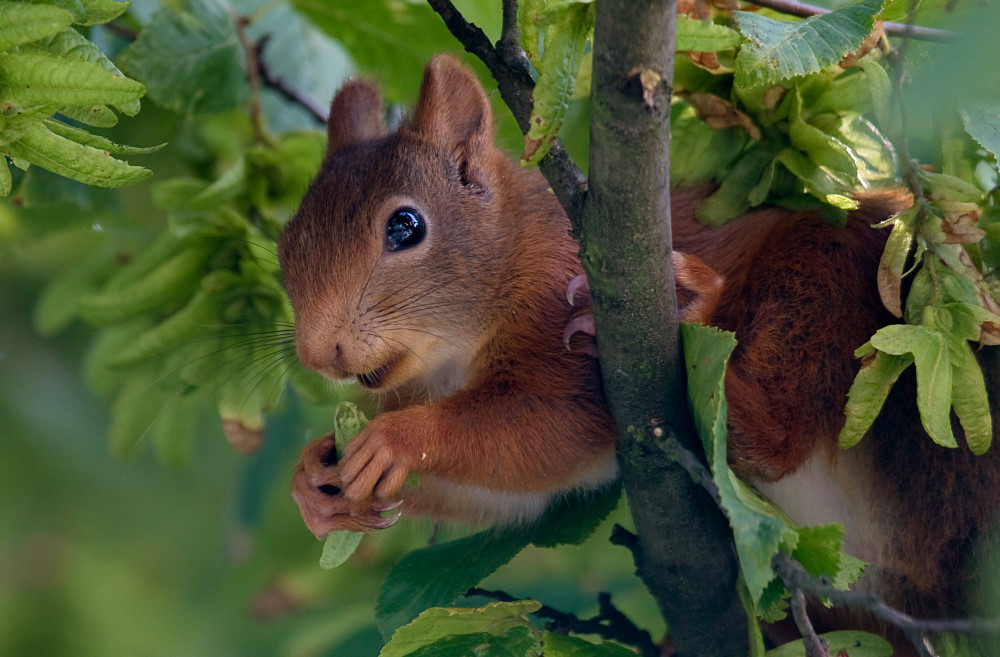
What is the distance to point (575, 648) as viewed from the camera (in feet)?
5.86

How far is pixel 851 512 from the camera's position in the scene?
2027 mm

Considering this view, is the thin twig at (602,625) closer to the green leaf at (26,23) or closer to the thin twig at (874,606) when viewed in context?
the thin twig at (874,606)

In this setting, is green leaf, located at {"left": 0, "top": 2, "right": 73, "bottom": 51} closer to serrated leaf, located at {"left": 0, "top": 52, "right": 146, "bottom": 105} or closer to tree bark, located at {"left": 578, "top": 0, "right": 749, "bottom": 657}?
serrated leaf, located at {"left": 0, "top": 52, "right": 146, "bottom": 105}

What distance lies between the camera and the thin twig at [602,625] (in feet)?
6.79

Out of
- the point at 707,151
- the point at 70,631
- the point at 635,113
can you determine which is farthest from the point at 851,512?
the point at 70,631

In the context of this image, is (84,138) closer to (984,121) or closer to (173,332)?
(173,332)

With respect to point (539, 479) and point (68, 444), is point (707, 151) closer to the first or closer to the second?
point (539, 479)

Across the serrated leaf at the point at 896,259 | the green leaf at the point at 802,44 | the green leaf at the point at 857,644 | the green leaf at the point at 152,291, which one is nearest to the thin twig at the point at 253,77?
the green leaf at the point at 152,291

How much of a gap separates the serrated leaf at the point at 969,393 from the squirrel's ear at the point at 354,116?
1461 mm

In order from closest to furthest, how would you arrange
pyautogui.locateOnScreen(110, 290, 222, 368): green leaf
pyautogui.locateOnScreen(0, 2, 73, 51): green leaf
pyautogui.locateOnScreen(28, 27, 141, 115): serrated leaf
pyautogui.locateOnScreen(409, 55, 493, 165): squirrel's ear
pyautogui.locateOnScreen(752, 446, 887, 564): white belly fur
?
pyautogui.locateOnScreen(0, 2, 73, 51): green leaf
pyautogui.locateOnScreen(28, 27, 141, 115): serrated leaf
pyautogui.locateOnScreen(752, 446, 887, 564): white belly fur
pyautogui.locateOnScreen(409, 55, 493, 165): squirrel's ear
pyautogui.locateOnScreen(110, 290, 222, 368): green leaf

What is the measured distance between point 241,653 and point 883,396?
2.38 metres

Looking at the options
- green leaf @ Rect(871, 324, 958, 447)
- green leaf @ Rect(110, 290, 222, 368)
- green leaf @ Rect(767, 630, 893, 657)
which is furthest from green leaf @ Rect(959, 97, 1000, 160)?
green leaf @ Rect(110, 290, 222, 368)

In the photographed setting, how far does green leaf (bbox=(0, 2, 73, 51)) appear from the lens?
4.00 feet

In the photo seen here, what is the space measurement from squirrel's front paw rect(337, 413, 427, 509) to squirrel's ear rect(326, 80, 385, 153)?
0.88m
